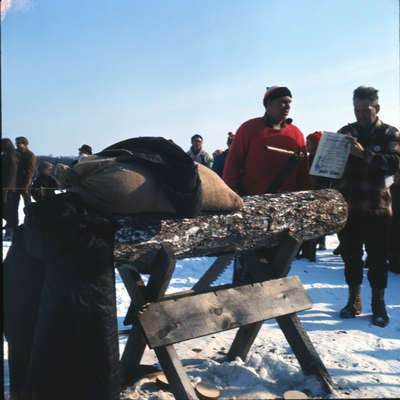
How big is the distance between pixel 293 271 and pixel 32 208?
5015 mm

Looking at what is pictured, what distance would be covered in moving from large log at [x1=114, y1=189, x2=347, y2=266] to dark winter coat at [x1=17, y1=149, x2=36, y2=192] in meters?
7.65

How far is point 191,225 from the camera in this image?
2434 millimetres

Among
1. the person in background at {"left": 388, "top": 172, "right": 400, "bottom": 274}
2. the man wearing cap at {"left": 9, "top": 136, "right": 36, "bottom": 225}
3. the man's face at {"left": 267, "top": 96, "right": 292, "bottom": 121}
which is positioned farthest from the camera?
the man wearing cap at {"left": 9, "top": 136, "right": 36, "bottom": 225}

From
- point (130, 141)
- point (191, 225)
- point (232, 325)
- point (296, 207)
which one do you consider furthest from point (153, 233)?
point (296, 207)

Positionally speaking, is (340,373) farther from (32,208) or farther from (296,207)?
(32,208)

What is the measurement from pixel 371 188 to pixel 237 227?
208cm

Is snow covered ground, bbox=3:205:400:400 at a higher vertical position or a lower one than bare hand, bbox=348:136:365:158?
lower

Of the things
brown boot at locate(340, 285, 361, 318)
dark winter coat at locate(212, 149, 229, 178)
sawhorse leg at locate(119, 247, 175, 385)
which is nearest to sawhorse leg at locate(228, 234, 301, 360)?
sawhorse leg at locate(119, 247, 175, 385)

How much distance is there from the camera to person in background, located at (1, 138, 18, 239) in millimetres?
8547

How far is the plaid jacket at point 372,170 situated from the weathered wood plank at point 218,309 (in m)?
1.53

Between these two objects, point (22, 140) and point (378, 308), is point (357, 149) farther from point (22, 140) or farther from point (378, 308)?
point (22, 140)

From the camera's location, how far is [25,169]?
29.7 ft

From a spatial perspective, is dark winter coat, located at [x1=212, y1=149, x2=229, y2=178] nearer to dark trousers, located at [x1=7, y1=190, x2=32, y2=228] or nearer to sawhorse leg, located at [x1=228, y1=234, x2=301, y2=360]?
dark trousers, located at [x1=7, y1=190, x2=32, y2=228]

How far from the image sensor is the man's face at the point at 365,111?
153 inches
